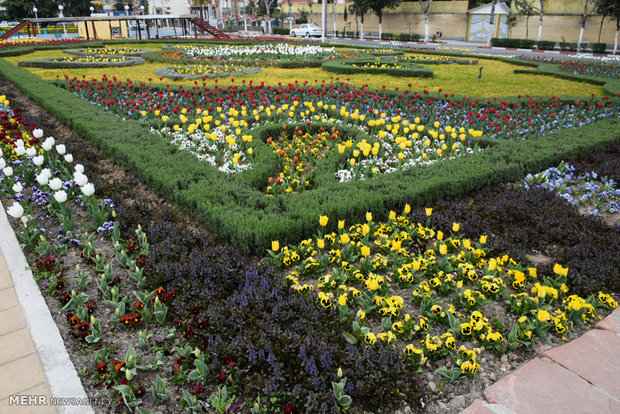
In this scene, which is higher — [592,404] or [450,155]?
[450,155]

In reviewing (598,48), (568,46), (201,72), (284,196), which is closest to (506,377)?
(284,196)

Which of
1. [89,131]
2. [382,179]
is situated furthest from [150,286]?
[89,131]

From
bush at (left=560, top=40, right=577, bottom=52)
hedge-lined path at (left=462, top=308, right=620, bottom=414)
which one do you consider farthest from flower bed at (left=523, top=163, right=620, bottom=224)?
bush at (left=560, top=40, right=577, bottom=52)

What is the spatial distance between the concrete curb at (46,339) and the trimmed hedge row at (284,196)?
178 cm

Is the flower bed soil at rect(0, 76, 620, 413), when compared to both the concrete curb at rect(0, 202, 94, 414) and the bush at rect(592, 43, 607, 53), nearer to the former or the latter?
the concrete curb at rect(0, 202, 94, 414)

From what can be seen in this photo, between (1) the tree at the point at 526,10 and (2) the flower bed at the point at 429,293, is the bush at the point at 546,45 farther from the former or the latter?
(2) the flower bed at the point at 429,293

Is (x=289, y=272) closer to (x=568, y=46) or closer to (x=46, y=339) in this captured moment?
(x=46, y=339)

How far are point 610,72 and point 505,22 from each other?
25108mm

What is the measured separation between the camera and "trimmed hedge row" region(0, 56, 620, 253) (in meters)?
4.79

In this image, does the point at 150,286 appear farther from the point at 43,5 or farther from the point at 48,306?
the point at 43,5

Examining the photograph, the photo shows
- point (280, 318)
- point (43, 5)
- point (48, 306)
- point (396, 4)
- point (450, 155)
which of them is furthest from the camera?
point (43, 5)

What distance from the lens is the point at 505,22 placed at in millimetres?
38938

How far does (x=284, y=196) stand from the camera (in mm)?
5379

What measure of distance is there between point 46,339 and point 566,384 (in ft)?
12.5
